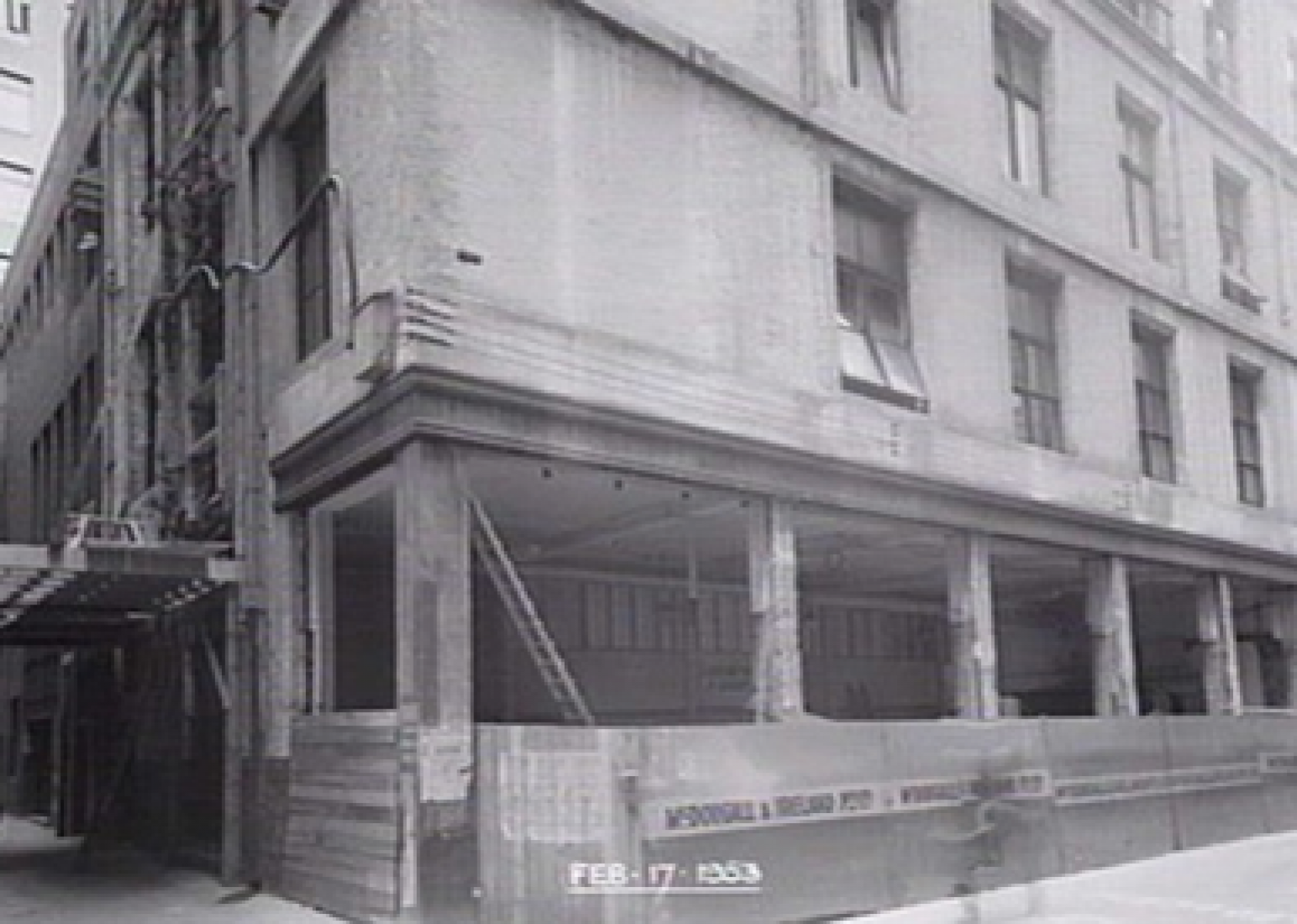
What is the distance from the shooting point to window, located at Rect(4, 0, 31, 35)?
53.2 metres

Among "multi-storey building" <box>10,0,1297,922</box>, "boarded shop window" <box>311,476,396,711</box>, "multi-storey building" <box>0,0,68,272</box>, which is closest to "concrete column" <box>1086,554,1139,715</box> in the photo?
"multi-storey building" <box>10,0,1297,922</box>

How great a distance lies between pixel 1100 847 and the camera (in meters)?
16.8

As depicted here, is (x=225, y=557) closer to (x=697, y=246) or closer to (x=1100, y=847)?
(x=697, y=246)

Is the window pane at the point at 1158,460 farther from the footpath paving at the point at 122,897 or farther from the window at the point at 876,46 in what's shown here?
the footpath paving at the point at 122,897

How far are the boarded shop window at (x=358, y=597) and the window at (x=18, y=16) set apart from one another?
43574 millimetres

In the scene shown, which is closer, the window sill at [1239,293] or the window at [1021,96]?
the window at [1021,96]

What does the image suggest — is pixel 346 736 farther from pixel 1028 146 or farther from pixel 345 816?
pixel 1028 146

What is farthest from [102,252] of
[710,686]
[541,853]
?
[541,853]

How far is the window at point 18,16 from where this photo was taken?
53.2 m

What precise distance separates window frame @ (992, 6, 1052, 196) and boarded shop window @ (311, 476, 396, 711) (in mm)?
10376

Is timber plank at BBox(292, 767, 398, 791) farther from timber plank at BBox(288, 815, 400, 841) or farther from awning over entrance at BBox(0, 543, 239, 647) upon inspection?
awning over entrance at BBox(0, 543, 239, 647)

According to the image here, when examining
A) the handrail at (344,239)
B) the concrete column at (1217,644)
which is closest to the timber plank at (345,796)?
the handrail at (344,239)

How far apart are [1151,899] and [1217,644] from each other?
10.3 metres

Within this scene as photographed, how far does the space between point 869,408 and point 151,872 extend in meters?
10.5
